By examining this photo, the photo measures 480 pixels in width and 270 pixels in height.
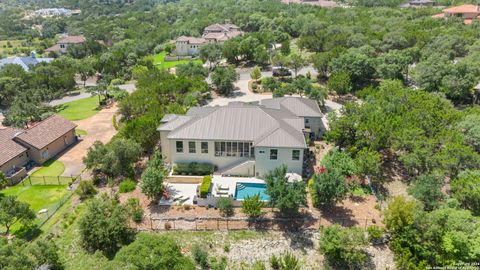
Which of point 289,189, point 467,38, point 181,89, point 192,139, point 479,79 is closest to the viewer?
point 289,189

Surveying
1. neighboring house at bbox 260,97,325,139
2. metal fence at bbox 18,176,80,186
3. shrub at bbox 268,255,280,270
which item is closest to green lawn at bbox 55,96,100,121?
metal fence at bbox 18,176,80,186

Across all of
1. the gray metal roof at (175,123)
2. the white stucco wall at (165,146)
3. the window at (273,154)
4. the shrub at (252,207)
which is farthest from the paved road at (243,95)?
the shrub at (252,207)

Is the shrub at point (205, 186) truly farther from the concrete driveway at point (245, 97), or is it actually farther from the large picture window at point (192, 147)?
the concrete driveway at point (245, 97)

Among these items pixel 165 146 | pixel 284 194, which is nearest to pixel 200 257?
pixel 284 194

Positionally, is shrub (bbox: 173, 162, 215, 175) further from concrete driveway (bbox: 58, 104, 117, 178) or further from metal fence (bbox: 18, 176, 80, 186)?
metal fence (bbox: 18, 176, 80, 186)

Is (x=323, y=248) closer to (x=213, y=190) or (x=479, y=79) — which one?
(x=213, y=190)

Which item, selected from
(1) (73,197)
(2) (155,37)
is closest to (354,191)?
(1) (73,197)
